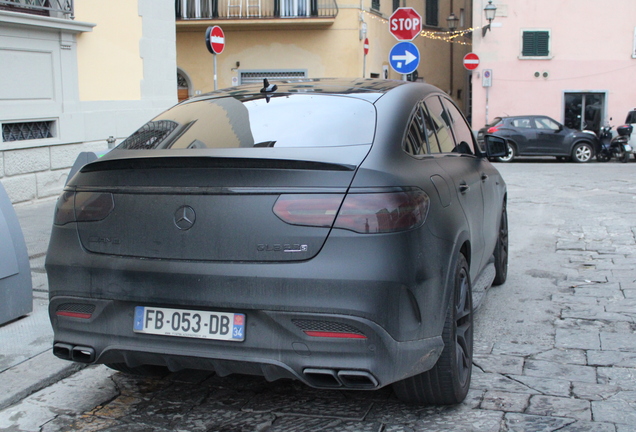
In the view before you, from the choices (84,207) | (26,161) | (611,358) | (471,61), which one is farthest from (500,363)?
(471,61)

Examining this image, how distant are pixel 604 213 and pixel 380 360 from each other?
26.9ft

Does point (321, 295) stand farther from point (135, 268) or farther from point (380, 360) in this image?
point (135, 268)

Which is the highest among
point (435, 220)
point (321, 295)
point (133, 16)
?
point (133, 16)

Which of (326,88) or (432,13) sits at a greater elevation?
(432,13)

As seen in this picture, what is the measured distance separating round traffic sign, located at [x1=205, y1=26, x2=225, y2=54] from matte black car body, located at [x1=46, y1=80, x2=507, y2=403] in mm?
10065

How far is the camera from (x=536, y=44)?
28.1 m

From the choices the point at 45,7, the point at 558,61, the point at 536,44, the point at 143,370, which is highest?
the point at 536,44

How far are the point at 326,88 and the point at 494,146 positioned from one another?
2.08 m

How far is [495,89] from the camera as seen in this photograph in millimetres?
28484

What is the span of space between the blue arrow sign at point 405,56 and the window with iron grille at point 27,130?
6.20 meters

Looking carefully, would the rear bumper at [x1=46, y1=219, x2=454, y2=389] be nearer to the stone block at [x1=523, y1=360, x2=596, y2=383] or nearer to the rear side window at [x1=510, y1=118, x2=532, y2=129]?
the stone block at [x1=523, y1=360, x2=596, y2=383]

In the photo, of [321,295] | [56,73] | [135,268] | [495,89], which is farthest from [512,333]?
[495,89]

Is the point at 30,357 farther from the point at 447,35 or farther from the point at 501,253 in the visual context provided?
the point at 447,35

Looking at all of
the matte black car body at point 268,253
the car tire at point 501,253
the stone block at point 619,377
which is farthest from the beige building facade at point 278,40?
the matte black car body at point 268,253
